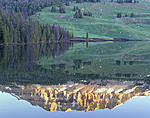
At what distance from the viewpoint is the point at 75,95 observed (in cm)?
3338

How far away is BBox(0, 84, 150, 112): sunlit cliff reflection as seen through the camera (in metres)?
30.0

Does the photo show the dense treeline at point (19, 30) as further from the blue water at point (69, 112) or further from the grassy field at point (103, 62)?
the blue water at point (69, 112)

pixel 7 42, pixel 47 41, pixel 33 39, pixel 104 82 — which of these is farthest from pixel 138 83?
pixel 47 41

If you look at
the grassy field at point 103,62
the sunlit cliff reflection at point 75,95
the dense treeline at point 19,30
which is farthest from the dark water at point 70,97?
the dense treeline at point 19,30

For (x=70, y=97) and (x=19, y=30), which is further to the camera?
(x=19, y=30)

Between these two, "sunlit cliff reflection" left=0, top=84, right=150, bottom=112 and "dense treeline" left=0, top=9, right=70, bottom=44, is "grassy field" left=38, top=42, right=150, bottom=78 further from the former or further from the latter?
"dense treeline" left=0, top=9, right=70, bottom=44

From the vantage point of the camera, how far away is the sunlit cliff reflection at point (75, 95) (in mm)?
30002

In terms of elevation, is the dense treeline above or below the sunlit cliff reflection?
below

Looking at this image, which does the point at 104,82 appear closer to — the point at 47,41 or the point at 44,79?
the point at 44,79

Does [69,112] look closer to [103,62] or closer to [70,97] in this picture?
[70,97]

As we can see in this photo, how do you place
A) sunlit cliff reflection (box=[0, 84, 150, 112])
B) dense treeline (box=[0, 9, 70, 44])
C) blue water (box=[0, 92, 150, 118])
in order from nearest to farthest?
blue water (box=[0, 92, 150, 118]) → sunlit cliff reflection (box=[0, 84, 150, 112]) → dense treeline (box=[0, 9, 70, 44])

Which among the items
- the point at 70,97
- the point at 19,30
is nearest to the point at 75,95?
the point at 70,97

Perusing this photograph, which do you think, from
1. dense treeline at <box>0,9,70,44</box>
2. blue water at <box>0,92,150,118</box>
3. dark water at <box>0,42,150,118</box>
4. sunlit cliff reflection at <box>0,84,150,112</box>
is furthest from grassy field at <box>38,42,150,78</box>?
dense treeline at <box>0,9,70,44</box>

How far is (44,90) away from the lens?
36.4 m
